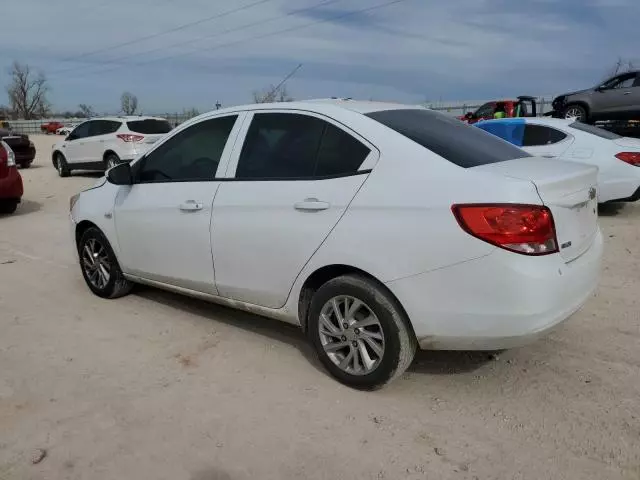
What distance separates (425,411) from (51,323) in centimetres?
317

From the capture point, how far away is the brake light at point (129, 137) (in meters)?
14.5

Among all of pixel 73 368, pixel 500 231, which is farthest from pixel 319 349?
pixel 73 368

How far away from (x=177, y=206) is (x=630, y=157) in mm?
6640

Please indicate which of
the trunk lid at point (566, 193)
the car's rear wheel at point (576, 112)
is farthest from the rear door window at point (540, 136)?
the car's rear wheel at point (576, 112)

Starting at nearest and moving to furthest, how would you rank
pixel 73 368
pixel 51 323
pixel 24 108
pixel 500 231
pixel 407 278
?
pixel 500 231 → pixel 407 278 → pixel 73 368 → pixel 51 323 → pixel 24 108

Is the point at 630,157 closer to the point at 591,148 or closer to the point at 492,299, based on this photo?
the point at 591,148

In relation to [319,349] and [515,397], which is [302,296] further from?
[515,397]

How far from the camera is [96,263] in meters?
5.20

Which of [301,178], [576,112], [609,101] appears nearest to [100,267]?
[301,178]

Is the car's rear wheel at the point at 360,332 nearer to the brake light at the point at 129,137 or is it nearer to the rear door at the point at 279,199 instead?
the rear door at the point at 279,199

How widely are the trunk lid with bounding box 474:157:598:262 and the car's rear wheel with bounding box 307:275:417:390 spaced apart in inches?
35.9

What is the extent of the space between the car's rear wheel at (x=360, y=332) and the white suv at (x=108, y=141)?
1174 cm

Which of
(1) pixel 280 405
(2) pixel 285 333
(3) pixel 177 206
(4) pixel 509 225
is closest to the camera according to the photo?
(4) pixel 509 225

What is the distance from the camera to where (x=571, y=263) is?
3045 millimetres
